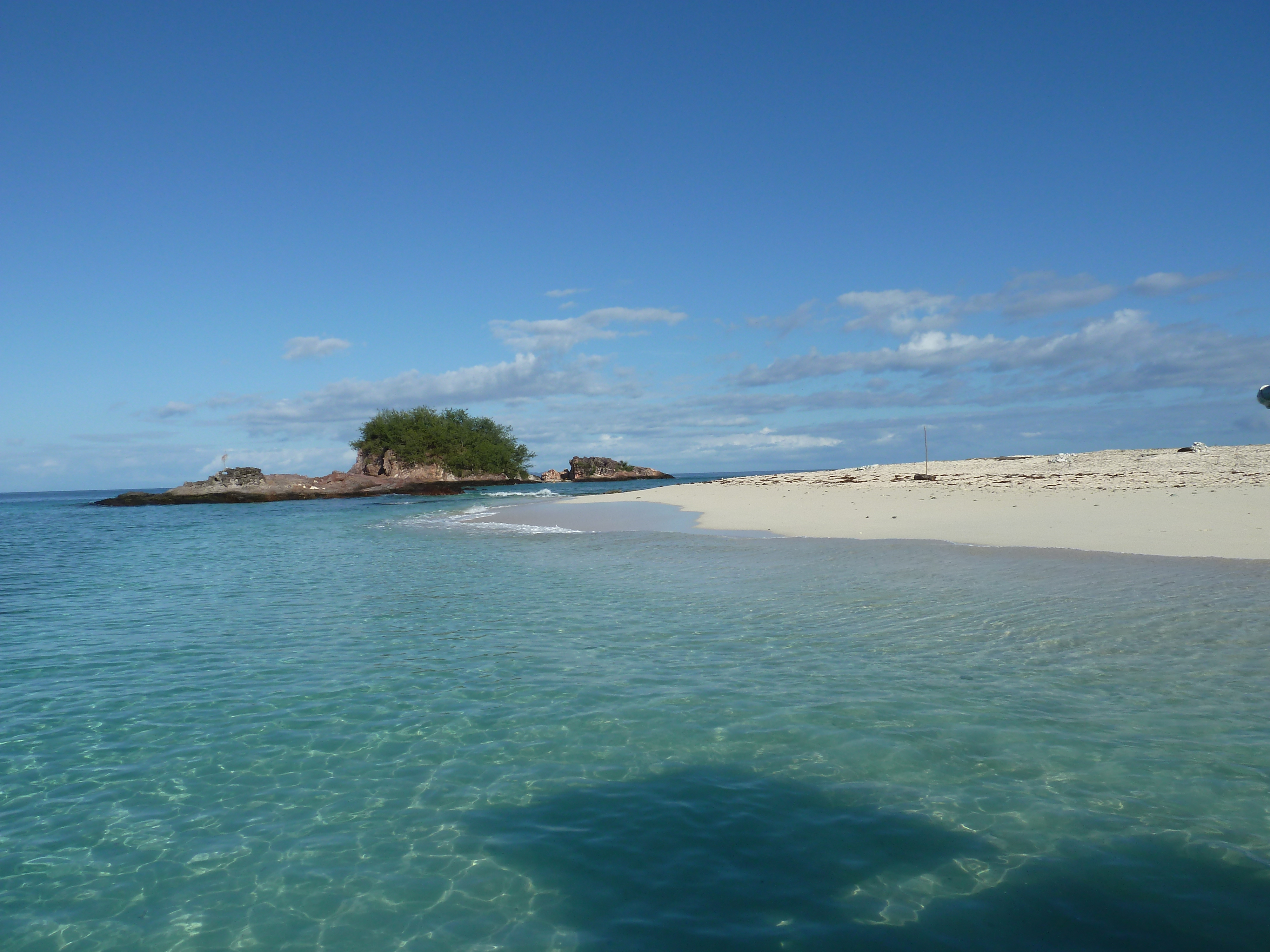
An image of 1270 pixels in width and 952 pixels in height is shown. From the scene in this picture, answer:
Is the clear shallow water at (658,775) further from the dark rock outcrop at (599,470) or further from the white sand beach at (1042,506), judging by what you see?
the dark rock outcrop at (599,470)

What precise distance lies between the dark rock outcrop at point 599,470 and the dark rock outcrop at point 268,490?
52.6 m

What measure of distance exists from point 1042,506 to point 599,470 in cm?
11815

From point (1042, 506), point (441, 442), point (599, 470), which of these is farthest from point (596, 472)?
point (1042, 506)

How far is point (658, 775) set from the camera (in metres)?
5.29

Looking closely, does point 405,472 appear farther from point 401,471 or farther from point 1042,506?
point 1042,506

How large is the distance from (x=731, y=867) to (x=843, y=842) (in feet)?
2.32

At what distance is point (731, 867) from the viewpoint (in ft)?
13.3

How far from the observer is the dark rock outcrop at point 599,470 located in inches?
5433

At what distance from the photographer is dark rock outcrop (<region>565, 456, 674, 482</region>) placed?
13800 centimetres

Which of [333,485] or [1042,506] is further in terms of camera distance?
[333,485]

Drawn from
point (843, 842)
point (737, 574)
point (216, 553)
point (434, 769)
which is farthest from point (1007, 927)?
point (216, 553)

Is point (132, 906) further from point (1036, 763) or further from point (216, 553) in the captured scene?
point (216, 553)

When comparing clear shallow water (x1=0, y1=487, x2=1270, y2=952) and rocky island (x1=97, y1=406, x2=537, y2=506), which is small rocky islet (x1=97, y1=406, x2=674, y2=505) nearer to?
rocky island (x1=97, y1=406, x2=537, y2=506)

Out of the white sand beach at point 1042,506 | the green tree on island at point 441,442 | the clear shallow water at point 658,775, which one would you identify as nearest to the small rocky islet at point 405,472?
the green tree on island at point 441,442
